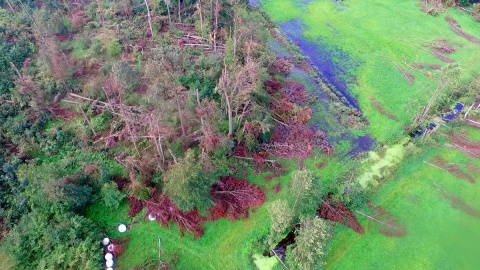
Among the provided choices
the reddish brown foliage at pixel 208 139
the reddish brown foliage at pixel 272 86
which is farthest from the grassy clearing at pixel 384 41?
the reddish brown foliage at pixel 208 139

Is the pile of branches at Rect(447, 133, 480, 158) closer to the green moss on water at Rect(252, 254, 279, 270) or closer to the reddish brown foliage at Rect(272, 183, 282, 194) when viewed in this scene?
the reddish brown foliage at Rect(272, 183, 282, 194)

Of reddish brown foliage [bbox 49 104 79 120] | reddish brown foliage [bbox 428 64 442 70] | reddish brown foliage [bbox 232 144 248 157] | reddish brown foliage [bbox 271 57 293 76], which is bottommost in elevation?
reddish brown foliage [bbox 232 144 248 157]

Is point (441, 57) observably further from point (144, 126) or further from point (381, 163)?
point (144, 126)

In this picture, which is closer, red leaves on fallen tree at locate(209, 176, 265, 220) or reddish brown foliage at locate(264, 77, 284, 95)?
red leaves on fallen tree at locate(209, 176, 265, 220)

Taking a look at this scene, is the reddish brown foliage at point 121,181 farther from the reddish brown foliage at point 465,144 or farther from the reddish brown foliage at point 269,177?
the reddish brown foliage at point 465,144

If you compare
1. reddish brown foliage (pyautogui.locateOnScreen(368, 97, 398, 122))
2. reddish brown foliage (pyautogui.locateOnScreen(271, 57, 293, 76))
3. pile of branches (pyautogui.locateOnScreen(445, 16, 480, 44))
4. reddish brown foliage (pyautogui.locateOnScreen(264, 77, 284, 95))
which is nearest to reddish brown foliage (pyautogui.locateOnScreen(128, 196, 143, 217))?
reddish brown foliage (pyautogui.locateOnScreen(264, 77, 284, 95))
